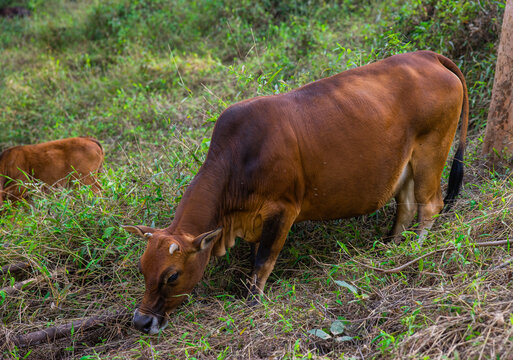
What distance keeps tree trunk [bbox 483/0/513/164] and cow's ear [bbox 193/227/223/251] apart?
9.77 feet

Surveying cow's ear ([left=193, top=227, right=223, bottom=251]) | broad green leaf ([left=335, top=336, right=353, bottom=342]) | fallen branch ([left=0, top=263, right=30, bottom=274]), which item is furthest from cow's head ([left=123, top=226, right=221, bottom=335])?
fallen branch ([left=0, top=263, right=30, bottom=274])

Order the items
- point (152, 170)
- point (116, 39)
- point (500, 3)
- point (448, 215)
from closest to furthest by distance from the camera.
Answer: point (448, 215) → point (152, 170) → point (500, 3) → point (116, 39)

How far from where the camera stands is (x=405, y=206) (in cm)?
529

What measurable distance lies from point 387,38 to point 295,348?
488cm

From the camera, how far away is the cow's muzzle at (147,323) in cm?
417

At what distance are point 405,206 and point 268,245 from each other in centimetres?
150

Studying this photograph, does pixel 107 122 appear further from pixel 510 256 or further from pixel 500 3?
pixel 510 256

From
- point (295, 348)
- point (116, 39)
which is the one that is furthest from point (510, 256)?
point (116, 39)

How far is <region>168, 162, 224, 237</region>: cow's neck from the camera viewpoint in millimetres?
4371

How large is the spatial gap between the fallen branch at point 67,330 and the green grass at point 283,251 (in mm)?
68

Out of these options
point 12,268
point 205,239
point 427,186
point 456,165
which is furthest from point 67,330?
point 456,165

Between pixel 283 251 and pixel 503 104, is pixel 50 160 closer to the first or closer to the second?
pixel 283 251

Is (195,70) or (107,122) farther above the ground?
(195,70)

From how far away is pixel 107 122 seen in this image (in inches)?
365
